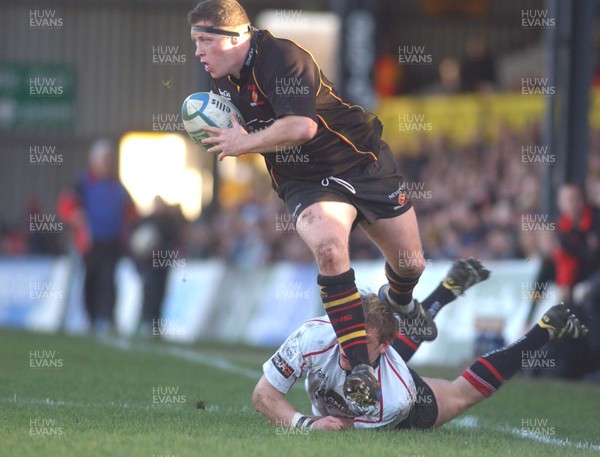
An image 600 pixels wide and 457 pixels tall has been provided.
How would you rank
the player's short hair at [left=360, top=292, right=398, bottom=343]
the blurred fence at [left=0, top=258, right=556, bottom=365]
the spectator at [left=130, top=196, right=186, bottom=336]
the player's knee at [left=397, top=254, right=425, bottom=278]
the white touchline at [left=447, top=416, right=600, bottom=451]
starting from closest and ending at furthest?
the white touchline at [left=447, top=416, right=600, bottom=451] < the player's short hair at [left=360, top=292, right=398, bottom=343] < the player's knee at [left=397, top=254, right=425, bottom=278] < the blurred fence at [left=0, top=258, right=556, bottom=365] < the spectator at [left=130, top=196, right=186, bottom=336]

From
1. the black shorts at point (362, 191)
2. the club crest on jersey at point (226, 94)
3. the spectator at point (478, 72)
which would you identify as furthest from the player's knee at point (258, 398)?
the spectator at point (478, 72)

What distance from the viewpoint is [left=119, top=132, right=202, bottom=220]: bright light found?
98.5ft

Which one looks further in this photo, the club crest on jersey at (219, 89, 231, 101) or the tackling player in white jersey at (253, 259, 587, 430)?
the club crest on jersey at (219, 89, 231, 101)

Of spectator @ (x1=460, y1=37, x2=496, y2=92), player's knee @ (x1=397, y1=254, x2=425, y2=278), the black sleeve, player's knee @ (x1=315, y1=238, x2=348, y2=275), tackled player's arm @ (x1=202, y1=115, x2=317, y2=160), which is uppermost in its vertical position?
the black sleeve

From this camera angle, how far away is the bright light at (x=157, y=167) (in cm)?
3002

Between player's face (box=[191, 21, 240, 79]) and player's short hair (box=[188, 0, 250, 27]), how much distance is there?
0.04 metres

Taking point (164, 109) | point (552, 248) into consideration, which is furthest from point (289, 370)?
point (164, 109)

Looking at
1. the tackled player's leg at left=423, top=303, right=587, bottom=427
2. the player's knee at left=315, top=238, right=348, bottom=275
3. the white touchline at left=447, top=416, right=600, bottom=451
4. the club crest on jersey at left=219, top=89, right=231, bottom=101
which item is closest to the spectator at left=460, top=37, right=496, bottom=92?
the white touchline at left=447, top=416, right=600, bottom=451

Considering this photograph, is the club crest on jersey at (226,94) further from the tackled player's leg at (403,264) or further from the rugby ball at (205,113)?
the tackled player's leg at (403,264)

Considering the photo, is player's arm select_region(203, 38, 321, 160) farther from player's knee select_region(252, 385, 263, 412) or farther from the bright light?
the bright light

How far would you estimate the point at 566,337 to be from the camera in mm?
7602

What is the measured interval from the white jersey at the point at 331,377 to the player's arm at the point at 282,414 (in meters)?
0.05

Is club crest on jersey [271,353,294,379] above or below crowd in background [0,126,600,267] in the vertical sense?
above

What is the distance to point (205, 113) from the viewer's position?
755 centimetres
